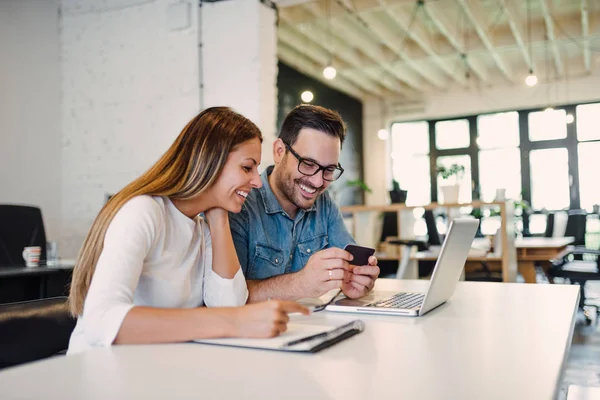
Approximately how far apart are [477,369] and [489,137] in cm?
1059

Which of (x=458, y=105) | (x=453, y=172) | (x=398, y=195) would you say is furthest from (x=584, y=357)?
(x=458, y=105)

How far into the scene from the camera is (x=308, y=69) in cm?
895

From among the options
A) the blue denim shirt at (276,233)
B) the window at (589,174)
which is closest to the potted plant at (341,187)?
the window at (589,174)

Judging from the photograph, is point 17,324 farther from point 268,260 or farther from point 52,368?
point 268,260

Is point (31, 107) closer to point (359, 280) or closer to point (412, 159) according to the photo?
point (359, 280)

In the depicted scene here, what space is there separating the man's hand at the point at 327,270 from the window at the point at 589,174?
981cm

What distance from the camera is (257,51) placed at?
15.3 ft

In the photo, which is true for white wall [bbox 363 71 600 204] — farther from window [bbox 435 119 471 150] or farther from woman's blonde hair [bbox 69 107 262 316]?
woman's blonde hair [bbox 69 107 262 316]

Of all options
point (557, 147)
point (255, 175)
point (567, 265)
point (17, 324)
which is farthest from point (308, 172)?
point (557, 147)

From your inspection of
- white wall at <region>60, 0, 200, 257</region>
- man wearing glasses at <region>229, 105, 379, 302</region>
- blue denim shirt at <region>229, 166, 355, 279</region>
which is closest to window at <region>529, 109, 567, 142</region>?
white wall at <region>60, 0, 200, 257</region>

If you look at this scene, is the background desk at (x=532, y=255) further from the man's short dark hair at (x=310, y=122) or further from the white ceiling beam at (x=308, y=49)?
the man's short dark hair at (x=310, y=122)

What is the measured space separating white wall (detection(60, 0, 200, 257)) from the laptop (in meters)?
3.71

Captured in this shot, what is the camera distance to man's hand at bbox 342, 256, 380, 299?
59.6 inches

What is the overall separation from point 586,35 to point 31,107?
22.8 feet
